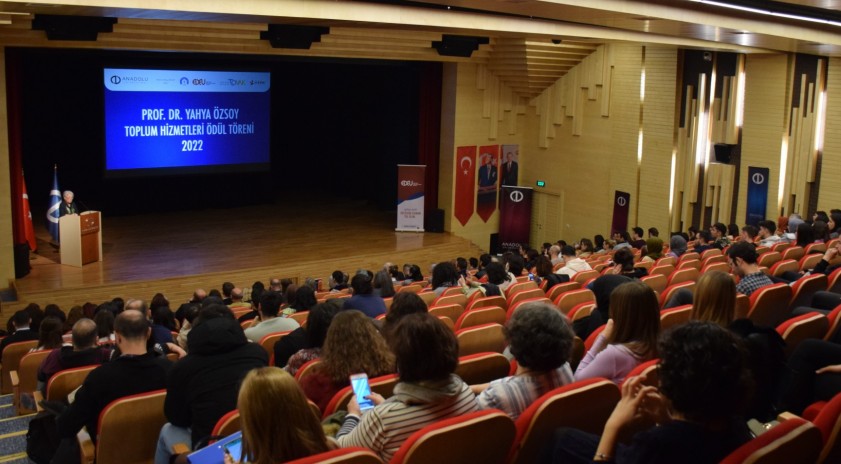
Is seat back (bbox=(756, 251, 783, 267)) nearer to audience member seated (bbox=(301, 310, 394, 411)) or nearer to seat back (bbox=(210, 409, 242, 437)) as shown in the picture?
audience member seated (bbox=(301, 310, 394, 411))

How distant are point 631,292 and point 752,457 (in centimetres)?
123

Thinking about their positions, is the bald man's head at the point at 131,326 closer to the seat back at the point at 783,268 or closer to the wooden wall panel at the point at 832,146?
the seat back at the point at 783,268

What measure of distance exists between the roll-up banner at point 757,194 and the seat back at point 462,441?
1150cm

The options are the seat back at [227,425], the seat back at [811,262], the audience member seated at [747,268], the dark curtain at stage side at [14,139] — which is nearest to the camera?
the seat back at [227,425]

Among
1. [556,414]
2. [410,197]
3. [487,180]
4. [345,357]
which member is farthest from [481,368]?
[487,180]

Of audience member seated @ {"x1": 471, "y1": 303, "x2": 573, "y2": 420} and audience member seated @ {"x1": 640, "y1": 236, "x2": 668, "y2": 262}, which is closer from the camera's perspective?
audience member seated @ {"x1": 471, "y1": 303, "x2": 573, "y2": 420}

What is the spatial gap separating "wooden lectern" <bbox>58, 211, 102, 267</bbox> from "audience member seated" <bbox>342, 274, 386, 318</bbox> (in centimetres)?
731

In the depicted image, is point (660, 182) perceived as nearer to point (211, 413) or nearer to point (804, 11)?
point (804, 11)

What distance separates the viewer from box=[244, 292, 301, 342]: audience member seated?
5382mm

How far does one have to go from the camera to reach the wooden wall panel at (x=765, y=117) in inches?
504

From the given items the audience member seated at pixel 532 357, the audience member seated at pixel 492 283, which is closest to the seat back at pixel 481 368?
the audience member seated at pixel 532 357

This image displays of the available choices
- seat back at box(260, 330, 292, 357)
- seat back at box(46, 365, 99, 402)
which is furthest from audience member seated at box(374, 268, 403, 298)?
seat back at box(46, 365, 99, 402)

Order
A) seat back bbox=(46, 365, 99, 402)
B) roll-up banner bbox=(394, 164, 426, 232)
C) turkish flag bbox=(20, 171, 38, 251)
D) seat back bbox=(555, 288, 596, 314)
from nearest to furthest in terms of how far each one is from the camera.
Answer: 1. seat back bbox=(46, 365, 99, 402)
2. seat back bbox=(555, 288, 596, 314)
3. turkish flag bbox=(20, 171, 38, 251)
4. roll-up banner bbox=(394, 164, 426, 232)

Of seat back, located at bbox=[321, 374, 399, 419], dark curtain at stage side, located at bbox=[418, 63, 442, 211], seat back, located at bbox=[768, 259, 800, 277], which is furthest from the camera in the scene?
dark curtain at stage side, located at bbox=[418, 63, 442, 211]
